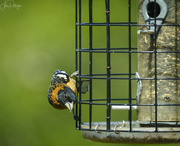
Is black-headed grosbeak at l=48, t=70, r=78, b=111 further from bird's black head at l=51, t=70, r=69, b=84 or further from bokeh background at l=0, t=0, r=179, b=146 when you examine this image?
bokeh background at l=0, t=0, r=179, b=146

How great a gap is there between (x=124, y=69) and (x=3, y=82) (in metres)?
2.10

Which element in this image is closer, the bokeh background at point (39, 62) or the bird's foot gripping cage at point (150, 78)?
the bird's foot gripping cage at point (150, 78)

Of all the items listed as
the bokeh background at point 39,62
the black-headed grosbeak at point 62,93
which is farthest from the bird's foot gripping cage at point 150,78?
the bokeh background at point 39,62

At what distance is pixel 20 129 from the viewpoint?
400 inches

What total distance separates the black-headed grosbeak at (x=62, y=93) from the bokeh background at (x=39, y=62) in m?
1.64

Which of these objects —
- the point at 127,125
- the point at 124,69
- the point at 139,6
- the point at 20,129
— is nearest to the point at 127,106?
the point at 127,125

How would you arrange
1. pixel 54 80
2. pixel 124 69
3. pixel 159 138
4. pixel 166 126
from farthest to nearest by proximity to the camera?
1. pixel 124 69
2. pixel 54 80
3. pixel 166 126
4. pixel 159 138

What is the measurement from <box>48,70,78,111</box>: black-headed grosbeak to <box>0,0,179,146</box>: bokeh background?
64.7 inches

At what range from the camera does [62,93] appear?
313 inches

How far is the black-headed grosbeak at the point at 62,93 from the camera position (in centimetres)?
762

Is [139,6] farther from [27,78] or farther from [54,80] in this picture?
[27,78]

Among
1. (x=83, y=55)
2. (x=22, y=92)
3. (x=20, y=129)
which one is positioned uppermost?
(x=83, y=55)

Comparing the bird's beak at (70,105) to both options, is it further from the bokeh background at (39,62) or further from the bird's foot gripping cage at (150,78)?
the bokeh background at (39,62)

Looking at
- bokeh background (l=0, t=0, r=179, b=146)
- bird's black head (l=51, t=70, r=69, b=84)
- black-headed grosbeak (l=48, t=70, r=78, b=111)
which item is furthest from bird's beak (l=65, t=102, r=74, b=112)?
bokeh background (l=0, t=0, r=179, b=146)
